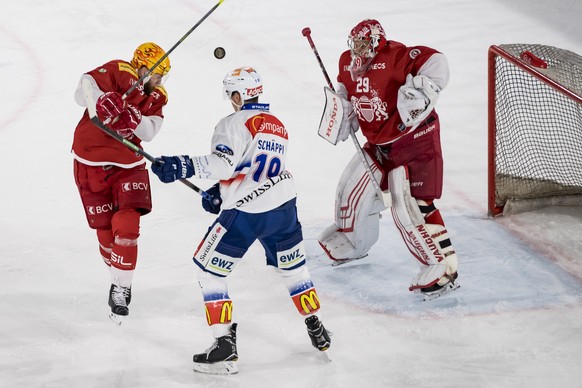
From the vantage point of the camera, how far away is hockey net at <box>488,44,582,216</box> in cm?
488

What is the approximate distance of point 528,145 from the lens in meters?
5.10

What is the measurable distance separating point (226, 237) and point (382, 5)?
178 inches

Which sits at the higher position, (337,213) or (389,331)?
(337,213)

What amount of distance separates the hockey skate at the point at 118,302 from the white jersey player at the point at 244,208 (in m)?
0.42

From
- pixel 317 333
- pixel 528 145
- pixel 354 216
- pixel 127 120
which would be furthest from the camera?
pixel 528 145

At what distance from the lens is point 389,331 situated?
380 centimetres

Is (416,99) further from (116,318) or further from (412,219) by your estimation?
(116,318)

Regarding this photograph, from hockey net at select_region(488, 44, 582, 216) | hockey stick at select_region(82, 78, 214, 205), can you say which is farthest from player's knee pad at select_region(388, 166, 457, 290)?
hockey stick at select_region(82, 78, 214, 205)

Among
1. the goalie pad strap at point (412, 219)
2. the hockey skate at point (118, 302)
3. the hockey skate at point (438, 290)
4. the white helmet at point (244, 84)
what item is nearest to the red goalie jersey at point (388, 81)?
the goalie pad strap at point (412, 219)

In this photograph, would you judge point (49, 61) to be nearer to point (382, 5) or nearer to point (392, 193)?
point (382, 5)

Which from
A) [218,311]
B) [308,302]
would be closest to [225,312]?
[218,311]

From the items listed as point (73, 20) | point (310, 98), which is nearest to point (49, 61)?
point (73, 20)

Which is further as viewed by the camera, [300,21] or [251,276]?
[300,21]

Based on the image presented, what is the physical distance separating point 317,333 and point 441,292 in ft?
2.66
